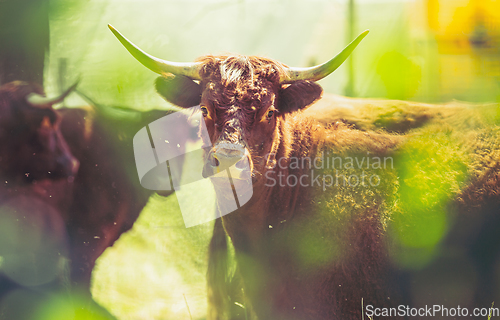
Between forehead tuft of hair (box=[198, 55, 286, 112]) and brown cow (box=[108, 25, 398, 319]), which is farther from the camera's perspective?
brown cow (box=[108, 25, 398, 319])

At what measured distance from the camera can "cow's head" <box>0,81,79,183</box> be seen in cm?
339

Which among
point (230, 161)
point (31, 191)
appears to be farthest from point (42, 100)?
point (230, 161)

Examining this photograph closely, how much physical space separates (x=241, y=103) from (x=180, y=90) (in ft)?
2.40

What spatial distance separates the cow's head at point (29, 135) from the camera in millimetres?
3389

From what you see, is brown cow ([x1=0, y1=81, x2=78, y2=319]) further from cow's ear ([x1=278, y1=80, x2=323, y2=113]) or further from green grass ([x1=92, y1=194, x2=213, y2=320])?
cow's ear ([x1=278, y1=80, x2=323, y2=113])

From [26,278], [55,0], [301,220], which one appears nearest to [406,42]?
[301,220]

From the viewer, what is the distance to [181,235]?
4.20 meters

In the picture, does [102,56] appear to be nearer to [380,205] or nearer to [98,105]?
[98,105]

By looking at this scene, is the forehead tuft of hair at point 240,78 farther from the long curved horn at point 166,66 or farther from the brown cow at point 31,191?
the brown cow at point 31,191

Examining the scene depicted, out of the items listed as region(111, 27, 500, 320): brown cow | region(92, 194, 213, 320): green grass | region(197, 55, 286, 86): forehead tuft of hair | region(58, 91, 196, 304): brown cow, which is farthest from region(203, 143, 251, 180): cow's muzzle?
region(92, 194, 213, 320): green grass

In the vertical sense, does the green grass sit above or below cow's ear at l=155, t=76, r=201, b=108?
below

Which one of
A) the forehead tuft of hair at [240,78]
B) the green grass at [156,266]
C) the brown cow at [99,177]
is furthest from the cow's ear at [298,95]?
the green grass at [156,266]

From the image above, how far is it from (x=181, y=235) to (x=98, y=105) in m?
2.21

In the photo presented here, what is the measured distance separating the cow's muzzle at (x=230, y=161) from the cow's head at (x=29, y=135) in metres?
2.75
